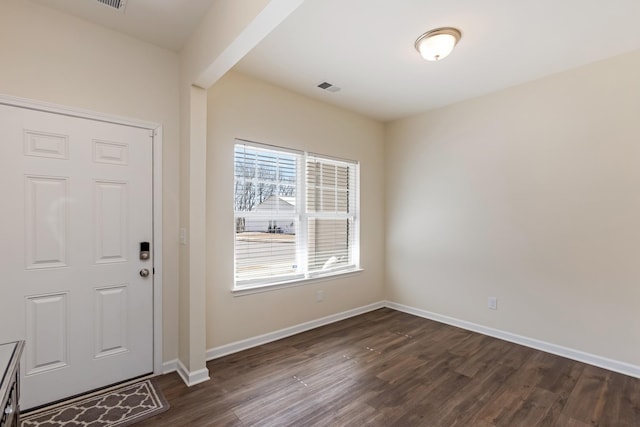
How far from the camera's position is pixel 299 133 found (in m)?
3.59

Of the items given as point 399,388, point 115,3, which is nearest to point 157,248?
point 115,3

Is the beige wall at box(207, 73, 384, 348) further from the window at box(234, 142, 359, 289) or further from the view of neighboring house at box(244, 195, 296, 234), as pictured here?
the view of neighboring house at box(244, 195, 296, 234)

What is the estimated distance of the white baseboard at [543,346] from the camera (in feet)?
8.90

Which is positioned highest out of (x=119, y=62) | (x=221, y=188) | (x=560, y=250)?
(x=119, y=62)

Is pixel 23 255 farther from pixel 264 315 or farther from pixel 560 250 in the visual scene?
pixel 560 250

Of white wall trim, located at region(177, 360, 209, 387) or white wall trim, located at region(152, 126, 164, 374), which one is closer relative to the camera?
white wall trim, located at region(177, 360, 209, 387)

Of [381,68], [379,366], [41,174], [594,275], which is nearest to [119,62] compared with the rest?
[41,174]

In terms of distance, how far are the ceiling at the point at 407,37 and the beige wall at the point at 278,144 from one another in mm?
279

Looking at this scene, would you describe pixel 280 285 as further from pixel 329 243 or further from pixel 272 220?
pixel 329 243

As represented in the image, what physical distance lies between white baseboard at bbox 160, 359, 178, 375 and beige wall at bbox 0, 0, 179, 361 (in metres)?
0.05

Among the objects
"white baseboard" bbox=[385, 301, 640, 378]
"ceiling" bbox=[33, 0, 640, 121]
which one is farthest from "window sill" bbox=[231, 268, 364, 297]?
"ceiling" bbox=[33, 0, 640, 121]

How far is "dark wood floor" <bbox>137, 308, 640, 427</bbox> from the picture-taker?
2092 mm

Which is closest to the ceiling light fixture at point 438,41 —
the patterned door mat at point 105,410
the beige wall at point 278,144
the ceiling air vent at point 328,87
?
the ceiling air vent at point 328,87

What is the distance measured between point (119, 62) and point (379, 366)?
3.39 meters
